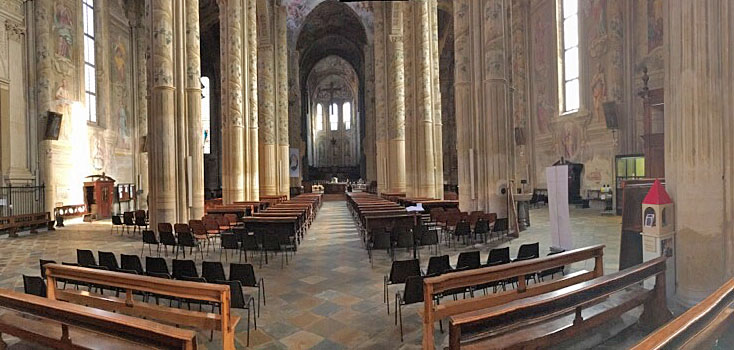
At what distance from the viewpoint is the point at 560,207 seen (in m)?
6.98

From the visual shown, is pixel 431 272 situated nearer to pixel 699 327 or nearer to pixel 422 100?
pixel 699 327

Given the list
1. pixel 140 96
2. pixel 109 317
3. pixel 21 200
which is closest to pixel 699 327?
pixel 109 317

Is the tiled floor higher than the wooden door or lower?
lower

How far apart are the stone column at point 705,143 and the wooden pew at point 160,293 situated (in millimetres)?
5186

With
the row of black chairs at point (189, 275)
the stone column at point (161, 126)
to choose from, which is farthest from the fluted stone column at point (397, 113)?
the row of black chairs at point (189, 275)

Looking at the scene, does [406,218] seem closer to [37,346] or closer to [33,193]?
[37,346]

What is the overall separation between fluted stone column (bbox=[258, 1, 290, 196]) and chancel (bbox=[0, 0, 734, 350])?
146 millimetres

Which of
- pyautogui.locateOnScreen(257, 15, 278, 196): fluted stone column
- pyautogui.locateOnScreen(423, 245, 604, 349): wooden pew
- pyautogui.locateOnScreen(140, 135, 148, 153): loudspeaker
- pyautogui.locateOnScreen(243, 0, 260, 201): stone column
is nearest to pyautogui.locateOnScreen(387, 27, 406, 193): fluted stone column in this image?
pyautogui.locateOnScreen(257, 15, 278, 196): fluted stone column

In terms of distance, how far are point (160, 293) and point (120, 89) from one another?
2258cm

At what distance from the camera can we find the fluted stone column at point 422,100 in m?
18.3

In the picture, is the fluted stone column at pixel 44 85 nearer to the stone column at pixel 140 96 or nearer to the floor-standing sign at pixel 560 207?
the stone column at pixel 140 96

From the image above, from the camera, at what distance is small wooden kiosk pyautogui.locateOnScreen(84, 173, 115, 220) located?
60.0 ft

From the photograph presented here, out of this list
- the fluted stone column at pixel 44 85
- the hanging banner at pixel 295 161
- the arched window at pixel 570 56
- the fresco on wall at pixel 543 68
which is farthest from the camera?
the hanging banner at pixel 295 161

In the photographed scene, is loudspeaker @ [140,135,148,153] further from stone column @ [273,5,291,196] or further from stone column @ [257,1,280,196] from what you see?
stone column @ [273,5,291,196]
